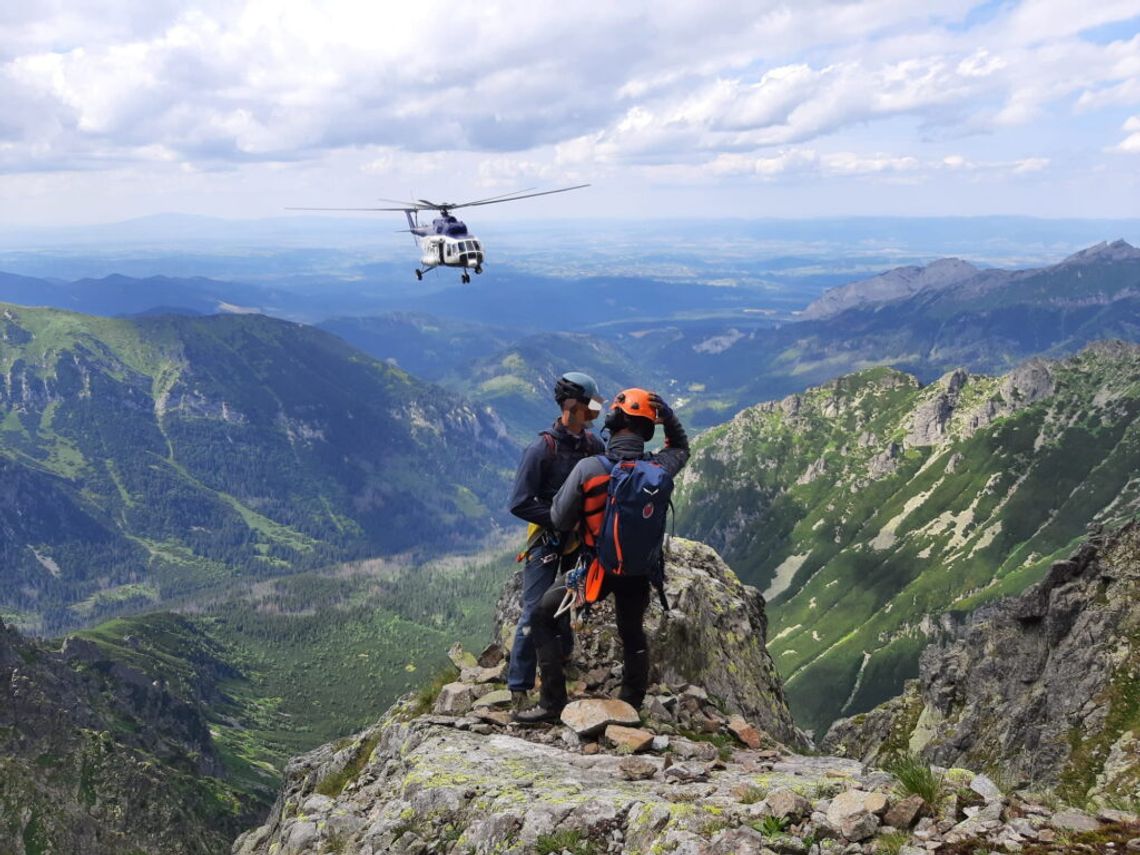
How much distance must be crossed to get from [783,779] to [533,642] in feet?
23.4

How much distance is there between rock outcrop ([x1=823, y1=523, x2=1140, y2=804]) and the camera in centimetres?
5347

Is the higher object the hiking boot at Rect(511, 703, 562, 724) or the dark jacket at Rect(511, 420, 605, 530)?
the dark jacket at Rect(511, 420, 605, 530)

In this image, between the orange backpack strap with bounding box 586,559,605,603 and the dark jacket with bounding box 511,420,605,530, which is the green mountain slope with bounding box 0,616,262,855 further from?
the orange backpack strap with bounding box 586,559,605,603

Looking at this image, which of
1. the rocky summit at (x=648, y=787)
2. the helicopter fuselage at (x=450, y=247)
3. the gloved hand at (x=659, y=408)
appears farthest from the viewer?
the helicopter fuselage at (x=450, y=247)

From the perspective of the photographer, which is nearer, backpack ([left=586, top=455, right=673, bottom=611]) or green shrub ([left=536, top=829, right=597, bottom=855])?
green shrub ([left=536, top=829, right=597, bottom=855])

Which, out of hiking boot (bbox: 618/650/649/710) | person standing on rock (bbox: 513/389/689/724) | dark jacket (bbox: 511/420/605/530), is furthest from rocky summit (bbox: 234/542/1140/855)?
dark jacket (bbox: 511/420/605/530)

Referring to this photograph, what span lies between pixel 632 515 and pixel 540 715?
246 inches

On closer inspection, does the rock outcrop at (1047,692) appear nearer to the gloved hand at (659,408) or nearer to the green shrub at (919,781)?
the green shrub at (919,781)

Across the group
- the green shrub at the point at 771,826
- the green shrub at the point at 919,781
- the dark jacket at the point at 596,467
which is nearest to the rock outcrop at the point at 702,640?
the dark jacket at the point at 596,467

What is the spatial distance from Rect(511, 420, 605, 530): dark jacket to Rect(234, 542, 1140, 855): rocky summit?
16.5 feet

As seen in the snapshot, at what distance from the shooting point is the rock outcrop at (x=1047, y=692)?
5347 cm

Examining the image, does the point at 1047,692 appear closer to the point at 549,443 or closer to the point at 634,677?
the point at 634,677

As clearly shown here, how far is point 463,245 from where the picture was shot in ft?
256

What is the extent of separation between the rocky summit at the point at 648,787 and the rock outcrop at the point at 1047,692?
28807 mm
